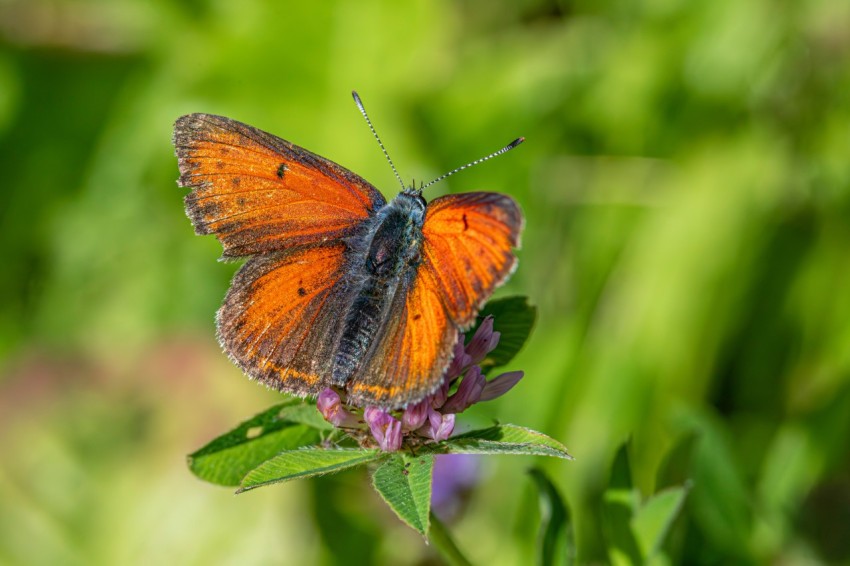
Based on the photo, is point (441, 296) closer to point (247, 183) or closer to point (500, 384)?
point (500, 384)

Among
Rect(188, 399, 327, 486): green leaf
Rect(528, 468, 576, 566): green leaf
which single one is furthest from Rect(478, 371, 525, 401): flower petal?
Rect(188, 399, 327, 486): green leaf

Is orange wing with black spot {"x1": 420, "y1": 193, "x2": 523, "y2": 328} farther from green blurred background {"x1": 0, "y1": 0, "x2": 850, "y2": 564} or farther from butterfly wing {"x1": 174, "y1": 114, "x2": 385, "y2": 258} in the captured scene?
green blurred background {"x1": 0, "y1": 0, "x2": 850, "y2": 564}

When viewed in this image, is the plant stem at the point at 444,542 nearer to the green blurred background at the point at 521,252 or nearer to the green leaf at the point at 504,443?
the green leaf at the point at 504,443

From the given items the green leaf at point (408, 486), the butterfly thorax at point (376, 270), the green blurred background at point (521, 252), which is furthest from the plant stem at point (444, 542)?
the green blurred background at point (521, 252)

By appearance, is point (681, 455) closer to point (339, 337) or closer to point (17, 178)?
point (339, 337)

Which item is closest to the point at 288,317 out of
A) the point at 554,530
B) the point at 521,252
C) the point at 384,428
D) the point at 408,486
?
the point at 384,428

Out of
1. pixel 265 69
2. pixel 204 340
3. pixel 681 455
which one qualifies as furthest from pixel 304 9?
pixel 681 455

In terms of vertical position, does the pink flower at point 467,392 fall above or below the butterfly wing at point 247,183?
below
